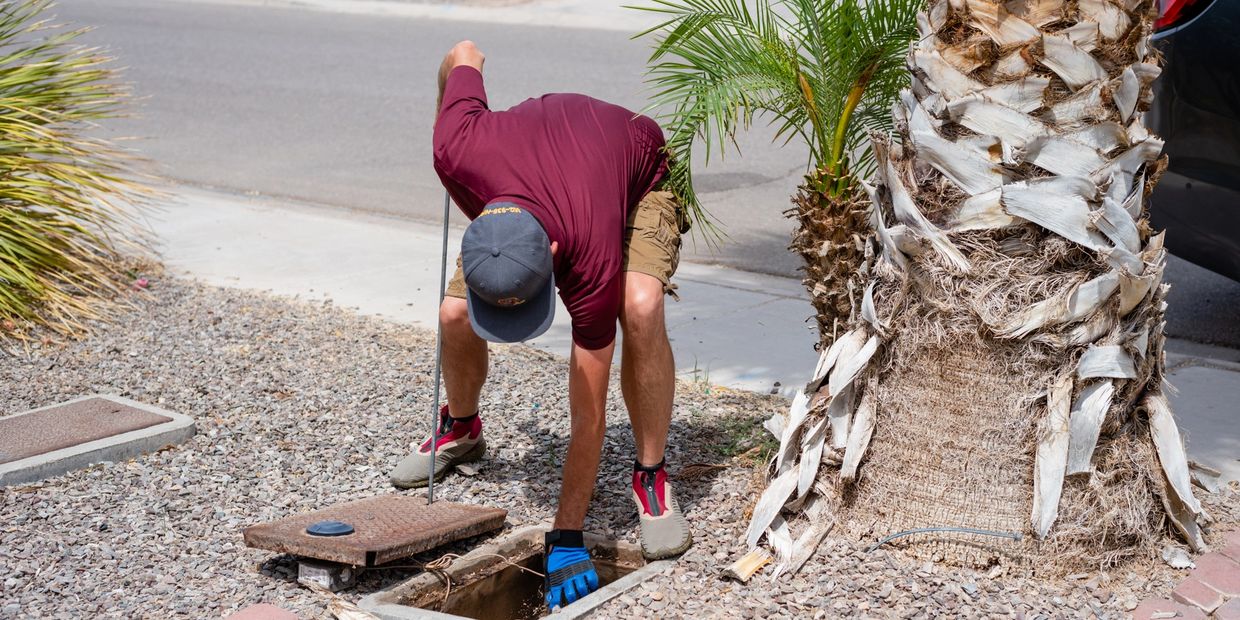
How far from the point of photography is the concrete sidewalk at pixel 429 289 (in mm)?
5348

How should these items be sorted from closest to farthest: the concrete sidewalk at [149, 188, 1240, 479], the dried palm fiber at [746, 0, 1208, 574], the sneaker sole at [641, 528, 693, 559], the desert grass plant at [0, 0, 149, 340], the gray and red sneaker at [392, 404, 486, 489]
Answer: the dried palm fiber at [746, 0, 1208, 574]
the sneaker sole at [641, 528, 693, 559]
the gray and red sneaker at [392, 404, 486, 489]
the concrete sidewalk at [149, 188, 1240, 479]
the desert grass plant at [0, 0, 149, 340]

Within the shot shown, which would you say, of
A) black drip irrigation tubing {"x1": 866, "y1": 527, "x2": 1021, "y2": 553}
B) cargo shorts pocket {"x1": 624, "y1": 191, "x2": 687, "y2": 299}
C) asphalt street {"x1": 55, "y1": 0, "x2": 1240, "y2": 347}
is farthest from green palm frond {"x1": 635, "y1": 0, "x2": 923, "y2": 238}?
asphalt street {"x1": 55, "y1": 0, "x2": 1240, "y2": 347}

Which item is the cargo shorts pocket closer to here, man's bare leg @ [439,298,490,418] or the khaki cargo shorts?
the khaki cargo shorts

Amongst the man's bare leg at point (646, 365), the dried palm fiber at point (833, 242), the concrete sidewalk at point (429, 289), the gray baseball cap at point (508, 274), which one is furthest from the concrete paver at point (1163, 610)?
the gray baseball cap at point (508, 274)

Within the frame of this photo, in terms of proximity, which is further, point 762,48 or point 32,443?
point 32,443

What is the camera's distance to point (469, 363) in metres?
4.46

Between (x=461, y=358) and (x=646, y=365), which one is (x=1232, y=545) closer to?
(x=646, y=365)

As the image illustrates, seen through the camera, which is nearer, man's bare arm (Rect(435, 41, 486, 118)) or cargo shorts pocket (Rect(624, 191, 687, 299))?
cargo shorts pocket (Rect(624, 191, 687, 299))

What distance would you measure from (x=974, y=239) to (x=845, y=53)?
0.89 m

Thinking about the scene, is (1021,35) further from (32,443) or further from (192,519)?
(32,443)

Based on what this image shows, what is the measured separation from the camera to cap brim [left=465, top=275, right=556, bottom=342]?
3.58m

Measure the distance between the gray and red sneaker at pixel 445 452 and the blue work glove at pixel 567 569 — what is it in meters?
0.79

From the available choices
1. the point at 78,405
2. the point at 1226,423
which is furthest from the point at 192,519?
the point at 1226,423

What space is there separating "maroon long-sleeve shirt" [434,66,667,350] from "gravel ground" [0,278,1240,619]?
867 millimetres
